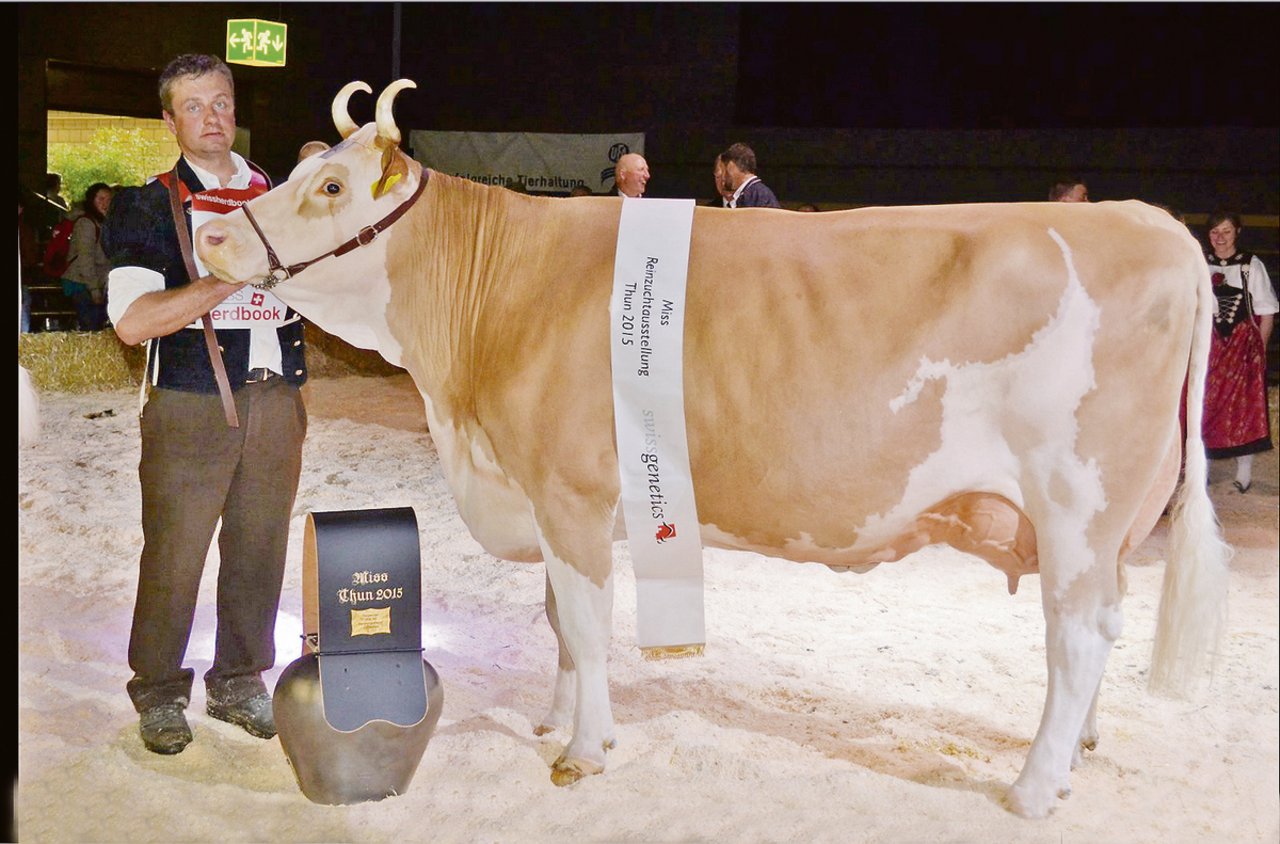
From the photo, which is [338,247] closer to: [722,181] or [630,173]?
[630,173]

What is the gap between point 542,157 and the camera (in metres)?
13.1

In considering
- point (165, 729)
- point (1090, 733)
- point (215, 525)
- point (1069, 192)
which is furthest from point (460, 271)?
point (1069, 192)

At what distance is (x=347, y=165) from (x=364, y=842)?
1728 millimetres

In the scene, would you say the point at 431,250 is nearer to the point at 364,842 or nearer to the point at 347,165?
the point at 347,165

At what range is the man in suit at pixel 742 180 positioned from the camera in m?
6.16

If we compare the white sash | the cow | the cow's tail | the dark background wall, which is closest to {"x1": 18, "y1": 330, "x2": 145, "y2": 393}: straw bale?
the dark background wall

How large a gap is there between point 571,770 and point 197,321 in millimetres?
1581

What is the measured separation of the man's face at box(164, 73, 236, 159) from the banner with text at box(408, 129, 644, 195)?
9.34 metres

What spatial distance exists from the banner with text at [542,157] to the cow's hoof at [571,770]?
9808mm

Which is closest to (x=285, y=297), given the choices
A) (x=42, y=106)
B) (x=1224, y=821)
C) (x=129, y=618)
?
(x=129, y=618)

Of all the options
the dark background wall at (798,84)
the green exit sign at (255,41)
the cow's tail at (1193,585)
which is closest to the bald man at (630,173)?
the cow's tail at (1193,585)

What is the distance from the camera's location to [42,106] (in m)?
12.5

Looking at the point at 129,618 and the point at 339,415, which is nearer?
the point at 129,618

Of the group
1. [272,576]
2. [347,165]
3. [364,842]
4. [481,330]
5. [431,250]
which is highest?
[347,165]
